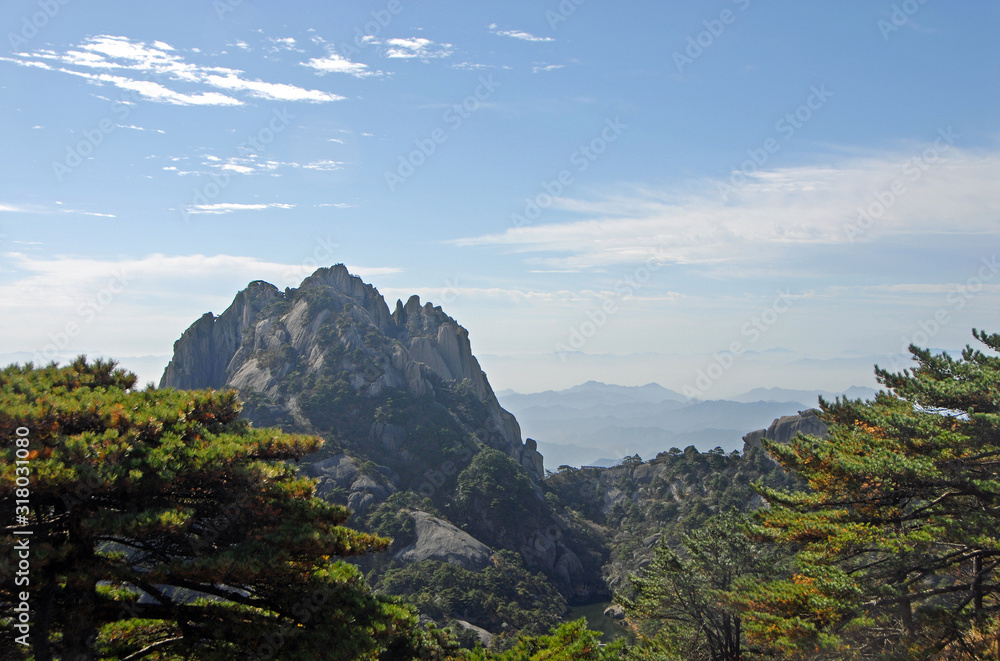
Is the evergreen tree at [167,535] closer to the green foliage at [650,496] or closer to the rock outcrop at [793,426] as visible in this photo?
the green foliage at [650,496]

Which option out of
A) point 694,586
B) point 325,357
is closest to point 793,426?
point 694,586

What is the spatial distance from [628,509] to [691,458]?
10.9 metres

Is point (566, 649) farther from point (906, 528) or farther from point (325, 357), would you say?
point (325, 357)

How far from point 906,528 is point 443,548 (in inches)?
2002

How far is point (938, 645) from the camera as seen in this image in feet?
33.0

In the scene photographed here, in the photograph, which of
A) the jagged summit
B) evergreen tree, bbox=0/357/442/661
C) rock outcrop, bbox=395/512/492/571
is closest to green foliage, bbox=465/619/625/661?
evergreen tree, bbox=0/357/442/661

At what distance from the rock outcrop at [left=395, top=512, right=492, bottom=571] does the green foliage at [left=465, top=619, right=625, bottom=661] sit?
4308 cm

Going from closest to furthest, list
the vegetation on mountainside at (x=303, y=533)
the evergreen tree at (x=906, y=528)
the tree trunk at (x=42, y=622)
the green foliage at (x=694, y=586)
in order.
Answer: the vegetation on mountainside at (x=303, y=533) → the tree trunk at (x=42, y=622) → the evergreen tree at (x=906, y=528) → the green foliage at (x=694, y=586)

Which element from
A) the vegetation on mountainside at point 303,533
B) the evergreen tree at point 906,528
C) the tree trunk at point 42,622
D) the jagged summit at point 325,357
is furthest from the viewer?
the jagged summit at point 325,357

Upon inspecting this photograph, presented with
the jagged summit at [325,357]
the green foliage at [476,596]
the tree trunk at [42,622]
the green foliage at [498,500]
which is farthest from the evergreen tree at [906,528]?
the jagged summit at [325,357]

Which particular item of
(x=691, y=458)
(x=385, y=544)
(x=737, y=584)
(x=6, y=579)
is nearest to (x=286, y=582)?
(x=385, y=544)

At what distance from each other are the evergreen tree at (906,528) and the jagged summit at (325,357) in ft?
237

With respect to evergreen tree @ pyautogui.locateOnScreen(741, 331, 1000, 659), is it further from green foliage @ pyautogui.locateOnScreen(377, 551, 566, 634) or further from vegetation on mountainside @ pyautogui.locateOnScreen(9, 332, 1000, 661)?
green foliage @ pyautogui.locateOnScreen(377, 551, 566, 634)

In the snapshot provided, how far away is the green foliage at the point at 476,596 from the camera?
160ft
